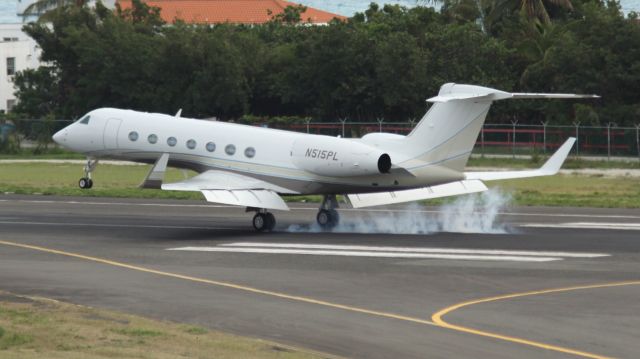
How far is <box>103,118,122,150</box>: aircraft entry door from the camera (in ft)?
122

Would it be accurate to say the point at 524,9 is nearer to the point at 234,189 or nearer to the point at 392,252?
the point at 234,189

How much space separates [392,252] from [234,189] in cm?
584

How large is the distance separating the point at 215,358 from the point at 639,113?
178ft

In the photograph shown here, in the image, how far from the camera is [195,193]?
4766 cm

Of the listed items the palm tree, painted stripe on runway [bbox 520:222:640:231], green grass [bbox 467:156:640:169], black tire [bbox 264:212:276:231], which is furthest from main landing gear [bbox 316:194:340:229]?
the palm tree

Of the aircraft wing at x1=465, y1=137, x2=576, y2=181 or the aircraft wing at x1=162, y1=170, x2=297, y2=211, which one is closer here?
the aircraft wing at x1=465, y1=137, x2=576, y2=181

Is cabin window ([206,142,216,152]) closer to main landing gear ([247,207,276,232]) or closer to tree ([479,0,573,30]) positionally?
main landing gear ([247,207,276,232])

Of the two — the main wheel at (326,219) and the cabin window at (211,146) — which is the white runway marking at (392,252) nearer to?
the main wheel at (326,219)

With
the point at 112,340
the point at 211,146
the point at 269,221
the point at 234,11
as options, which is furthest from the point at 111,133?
the point at 234,11

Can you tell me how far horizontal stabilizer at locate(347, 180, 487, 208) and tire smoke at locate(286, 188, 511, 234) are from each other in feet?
2.97

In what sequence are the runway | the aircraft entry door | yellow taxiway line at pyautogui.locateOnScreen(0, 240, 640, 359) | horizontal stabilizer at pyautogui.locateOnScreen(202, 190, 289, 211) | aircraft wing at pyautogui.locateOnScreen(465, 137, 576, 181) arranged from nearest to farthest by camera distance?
yellow taxiway line at pyautogui.locateOnScreen(0, 240, 640, 359) → the runway → aircraft wing at pyautogui.locateOnScreen(465, 137, 576, 181) → horizontal stabilizer at pyautogui.locateOnScreen(202, 190, 289, 211) → the aircraft entry door

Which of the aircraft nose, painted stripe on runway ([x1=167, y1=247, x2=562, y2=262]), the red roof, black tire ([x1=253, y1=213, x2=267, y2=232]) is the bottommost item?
painted stripe on runway ([x1=167, y1=247, x2=562, y2=262])

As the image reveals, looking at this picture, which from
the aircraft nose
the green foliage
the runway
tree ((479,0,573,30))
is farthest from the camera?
tree ((479,0,573,30))

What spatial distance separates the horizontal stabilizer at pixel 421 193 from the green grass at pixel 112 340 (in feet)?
49.0
